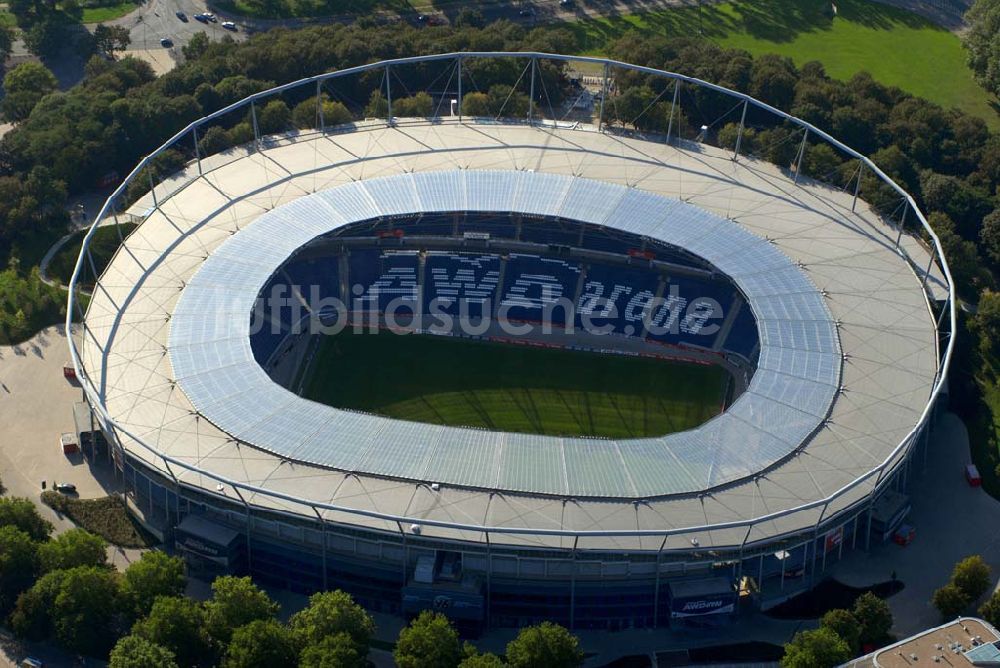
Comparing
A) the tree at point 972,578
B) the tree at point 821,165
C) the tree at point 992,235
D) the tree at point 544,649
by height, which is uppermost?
the tree at point 821,165

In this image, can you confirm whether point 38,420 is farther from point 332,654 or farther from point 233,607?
point 332,654

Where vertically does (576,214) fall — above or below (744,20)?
below

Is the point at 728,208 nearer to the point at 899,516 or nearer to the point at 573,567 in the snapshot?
the point at 899,516

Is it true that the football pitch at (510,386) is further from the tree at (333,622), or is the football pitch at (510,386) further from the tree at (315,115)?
the tree at (315,115)

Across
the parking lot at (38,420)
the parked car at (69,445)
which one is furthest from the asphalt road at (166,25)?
the parked car at (69,445)

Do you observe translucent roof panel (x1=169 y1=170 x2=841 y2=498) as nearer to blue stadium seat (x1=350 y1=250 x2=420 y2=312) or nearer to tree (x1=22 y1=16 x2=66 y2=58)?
blue stadium seat (x1=350 y1=250 x2=420 y2=312)

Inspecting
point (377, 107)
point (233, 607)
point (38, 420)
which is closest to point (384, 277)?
point (377, 107)

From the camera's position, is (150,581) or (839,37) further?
(839,37)
